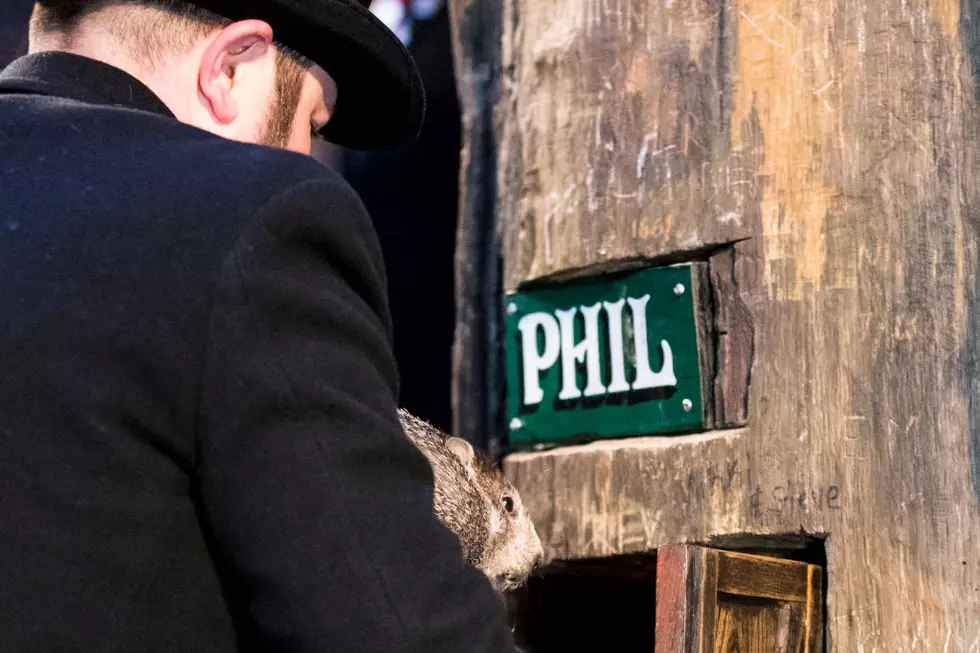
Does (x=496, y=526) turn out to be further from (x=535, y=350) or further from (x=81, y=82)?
(x=81, y=82)

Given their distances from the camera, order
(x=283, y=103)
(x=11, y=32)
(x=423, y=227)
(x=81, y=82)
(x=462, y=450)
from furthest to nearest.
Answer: (x=423, y=227)
(x=11, y=32)
(x=462, y=450)
(x=283, y=103)
(x=81, y=82)

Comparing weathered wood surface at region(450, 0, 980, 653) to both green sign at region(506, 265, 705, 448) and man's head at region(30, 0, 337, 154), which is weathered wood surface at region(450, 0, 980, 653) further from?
man's head at region(30, 0, 337, 154)

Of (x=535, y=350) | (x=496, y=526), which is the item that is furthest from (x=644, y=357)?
(x=496, y=526)

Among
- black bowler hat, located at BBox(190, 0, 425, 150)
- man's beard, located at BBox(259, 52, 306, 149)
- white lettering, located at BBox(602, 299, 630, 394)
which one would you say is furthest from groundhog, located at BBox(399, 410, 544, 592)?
man's beard, located at BBox(259, 52, 306, 149)

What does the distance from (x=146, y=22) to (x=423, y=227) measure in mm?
3961

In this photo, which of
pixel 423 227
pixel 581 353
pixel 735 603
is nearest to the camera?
pixel 735 603

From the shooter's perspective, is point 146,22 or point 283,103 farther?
point 283,103

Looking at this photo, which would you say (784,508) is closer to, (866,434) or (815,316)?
(866,434)

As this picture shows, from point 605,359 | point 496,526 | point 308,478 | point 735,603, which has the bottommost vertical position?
point 735,603

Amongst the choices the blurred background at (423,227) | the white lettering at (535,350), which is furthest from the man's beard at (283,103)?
the blurred background at (423,227)

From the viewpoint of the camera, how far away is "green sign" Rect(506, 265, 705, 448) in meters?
2.79

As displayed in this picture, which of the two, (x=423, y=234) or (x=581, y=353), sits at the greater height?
(x=423, y=234)

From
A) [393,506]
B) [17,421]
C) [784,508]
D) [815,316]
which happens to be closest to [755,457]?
[784,508]

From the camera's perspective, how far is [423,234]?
5.37 m
